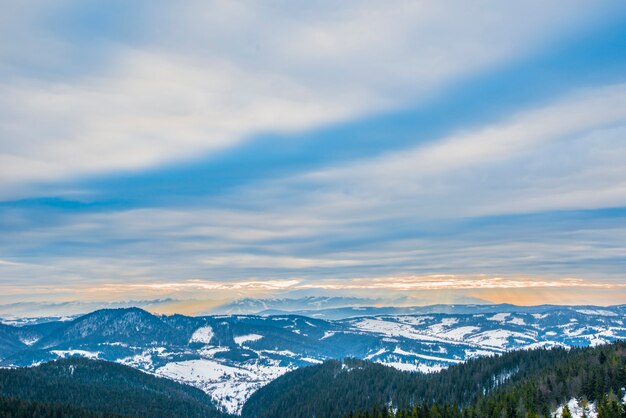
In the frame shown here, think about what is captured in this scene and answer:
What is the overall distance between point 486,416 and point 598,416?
4165 centimetres

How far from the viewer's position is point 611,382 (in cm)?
19675

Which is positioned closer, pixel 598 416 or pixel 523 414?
pixel 598 416

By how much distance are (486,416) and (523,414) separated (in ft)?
44.7

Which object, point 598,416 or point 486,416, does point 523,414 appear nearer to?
point 486,416

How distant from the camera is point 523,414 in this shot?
628ft

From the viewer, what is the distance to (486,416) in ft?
655

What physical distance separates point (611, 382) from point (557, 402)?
773 inches

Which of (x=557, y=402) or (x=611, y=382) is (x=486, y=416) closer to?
(x=557, y=402)

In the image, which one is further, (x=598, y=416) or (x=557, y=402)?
(x=557, y=402)

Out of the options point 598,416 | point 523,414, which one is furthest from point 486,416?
point 598,416

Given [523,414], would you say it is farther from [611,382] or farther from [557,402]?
[611,382]

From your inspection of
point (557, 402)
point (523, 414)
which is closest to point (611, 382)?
point (557, 402)

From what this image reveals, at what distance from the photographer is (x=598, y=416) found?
16750 centimetres

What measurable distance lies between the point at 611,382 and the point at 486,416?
45.0m
